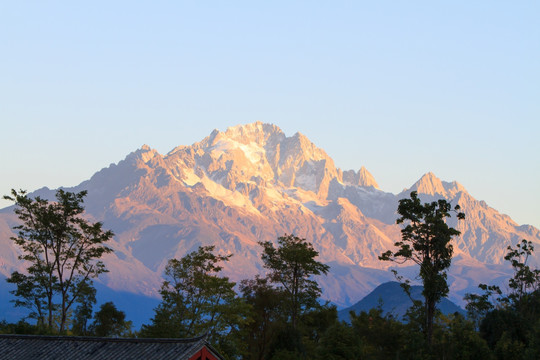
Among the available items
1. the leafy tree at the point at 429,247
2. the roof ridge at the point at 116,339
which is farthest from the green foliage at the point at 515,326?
the roof ridge at the point at 116,339

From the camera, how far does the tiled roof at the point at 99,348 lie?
2034 inches

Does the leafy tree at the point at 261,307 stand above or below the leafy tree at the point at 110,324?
below

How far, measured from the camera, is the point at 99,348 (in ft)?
174

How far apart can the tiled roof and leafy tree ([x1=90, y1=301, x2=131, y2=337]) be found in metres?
80.0

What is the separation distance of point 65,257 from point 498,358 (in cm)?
5188

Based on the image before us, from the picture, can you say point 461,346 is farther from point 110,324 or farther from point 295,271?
point 110,324

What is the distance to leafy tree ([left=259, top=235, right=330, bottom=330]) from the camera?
11525cm

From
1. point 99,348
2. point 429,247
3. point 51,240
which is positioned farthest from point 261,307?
point 99,348

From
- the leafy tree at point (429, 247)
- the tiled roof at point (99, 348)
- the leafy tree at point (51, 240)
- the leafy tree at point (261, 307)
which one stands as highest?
the leafy tree at point (51, 240)

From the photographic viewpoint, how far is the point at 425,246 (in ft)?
292

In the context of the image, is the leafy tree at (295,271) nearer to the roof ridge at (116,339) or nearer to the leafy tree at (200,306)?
the leafy tree at (200,306)

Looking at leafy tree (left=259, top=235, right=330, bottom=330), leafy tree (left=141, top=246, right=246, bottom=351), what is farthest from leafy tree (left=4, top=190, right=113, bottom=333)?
leafy tree (left=259, top=235, right=330, bottom=330)

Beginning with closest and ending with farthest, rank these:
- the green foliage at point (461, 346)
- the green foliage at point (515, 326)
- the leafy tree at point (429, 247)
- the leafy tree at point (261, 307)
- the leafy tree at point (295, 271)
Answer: the leafy tree at point (429, 247) → the green foliage at point (461, 346) → the green foliage at point (515, 326) → the leafy tree at point (261, 307) → the leafy tree at point (295, 271)

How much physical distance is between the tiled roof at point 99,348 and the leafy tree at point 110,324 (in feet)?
262
